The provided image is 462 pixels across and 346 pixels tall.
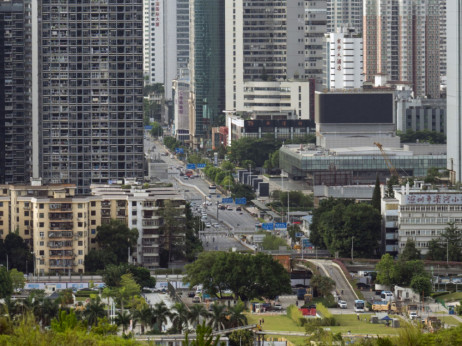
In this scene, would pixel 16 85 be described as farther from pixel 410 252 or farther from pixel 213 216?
pixel 410 252

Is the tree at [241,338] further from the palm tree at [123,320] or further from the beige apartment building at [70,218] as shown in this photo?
the beige apartment building at [70,218]

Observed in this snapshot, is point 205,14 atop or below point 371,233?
atop

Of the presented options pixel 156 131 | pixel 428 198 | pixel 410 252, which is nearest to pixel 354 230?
pixel 410 252

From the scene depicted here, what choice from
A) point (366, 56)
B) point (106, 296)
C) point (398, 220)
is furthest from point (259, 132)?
point (106, 296)

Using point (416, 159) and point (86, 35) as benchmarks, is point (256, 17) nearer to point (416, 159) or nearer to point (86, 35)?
point (416, 159)

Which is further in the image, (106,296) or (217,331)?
(106,296)

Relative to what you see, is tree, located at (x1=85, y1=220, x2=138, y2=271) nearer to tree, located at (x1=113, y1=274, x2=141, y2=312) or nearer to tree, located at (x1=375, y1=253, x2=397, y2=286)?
tree, located at (x1=113, y1=274, x2=141, y2=312)

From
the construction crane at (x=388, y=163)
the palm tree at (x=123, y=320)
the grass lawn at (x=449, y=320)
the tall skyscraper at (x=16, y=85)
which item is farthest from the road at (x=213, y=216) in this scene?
the palm tree at (x=123, y=320)
